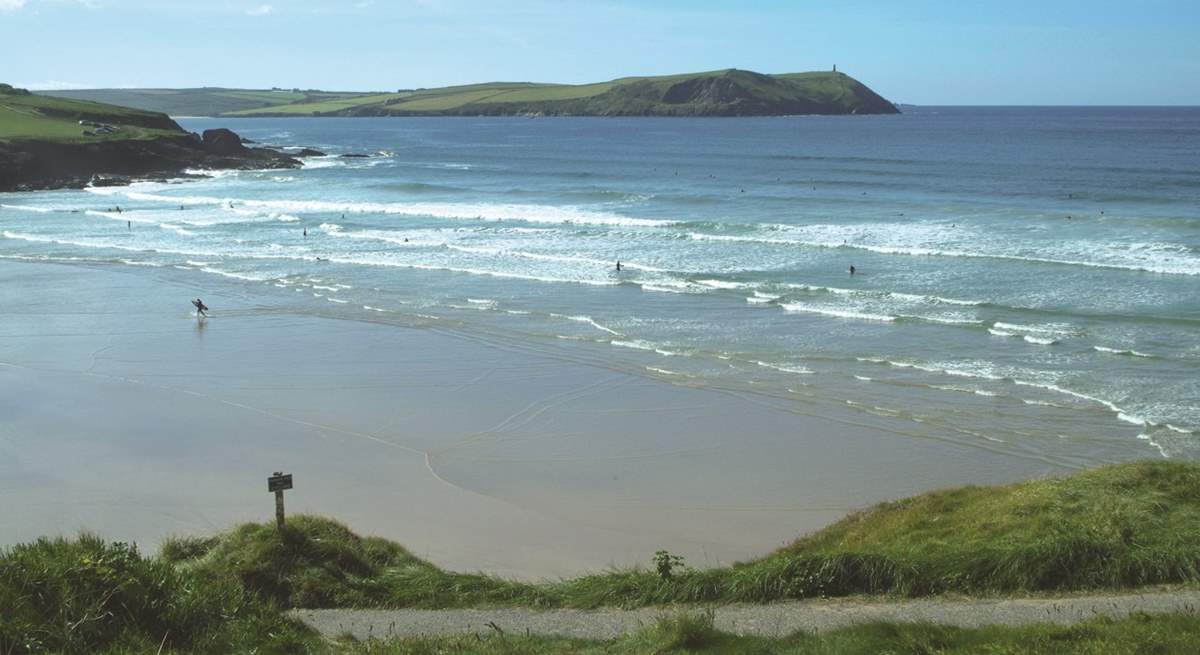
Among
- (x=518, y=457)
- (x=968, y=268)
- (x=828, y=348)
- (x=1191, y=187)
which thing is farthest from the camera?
(x=1191, y=187)

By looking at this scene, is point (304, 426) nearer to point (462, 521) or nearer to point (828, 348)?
point (462, 521)

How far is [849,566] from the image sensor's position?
10945mm

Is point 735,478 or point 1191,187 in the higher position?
point 1191,187

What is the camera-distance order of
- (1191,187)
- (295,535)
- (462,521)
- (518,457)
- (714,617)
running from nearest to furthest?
(714,617) < (295,535) < (462,521) < (518,457) < (1191,187)

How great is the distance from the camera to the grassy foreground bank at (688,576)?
873 centimetres

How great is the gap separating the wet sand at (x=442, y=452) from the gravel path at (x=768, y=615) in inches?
124

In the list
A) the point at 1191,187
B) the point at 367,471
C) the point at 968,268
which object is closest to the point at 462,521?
the point at 367,471

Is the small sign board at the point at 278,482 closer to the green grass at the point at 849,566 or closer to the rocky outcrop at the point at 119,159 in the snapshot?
the green grass at the point at 849,566

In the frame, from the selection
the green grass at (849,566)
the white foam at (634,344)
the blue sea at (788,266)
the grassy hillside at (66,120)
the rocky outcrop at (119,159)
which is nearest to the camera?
the green grass at (849,566)

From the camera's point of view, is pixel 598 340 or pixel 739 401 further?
pixel 598 340

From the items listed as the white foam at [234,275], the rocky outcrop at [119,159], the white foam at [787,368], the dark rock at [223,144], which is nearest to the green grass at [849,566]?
the white foam at [787,368]

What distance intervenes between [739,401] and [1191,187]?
152 feet

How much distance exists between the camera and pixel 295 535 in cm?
1180

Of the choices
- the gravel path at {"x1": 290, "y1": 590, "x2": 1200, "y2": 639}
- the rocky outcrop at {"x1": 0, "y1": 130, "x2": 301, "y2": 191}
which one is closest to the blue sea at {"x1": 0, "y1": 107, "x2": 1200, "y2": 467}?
the rocky outcrop at {"x1": 0, "y1": 130, "x2": 301, "y2": 191}
